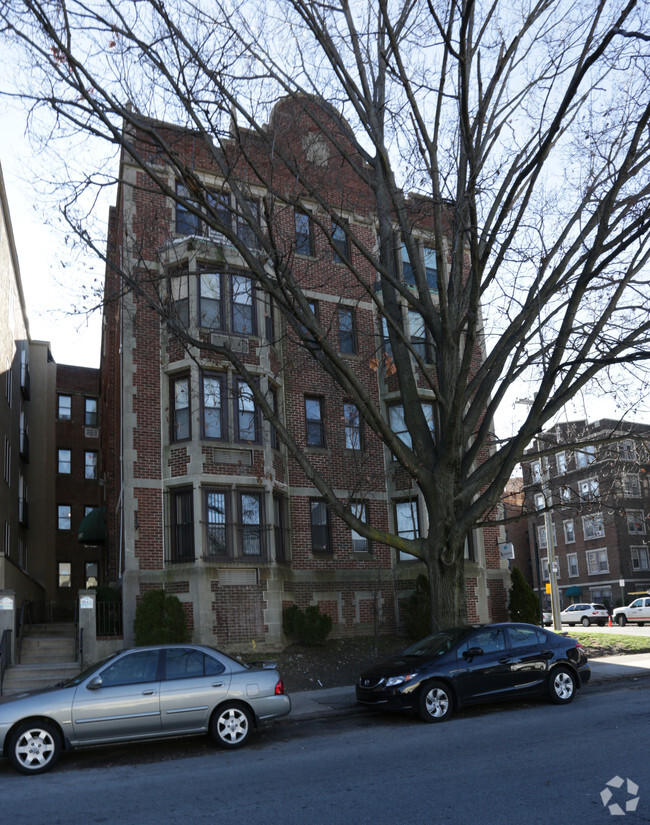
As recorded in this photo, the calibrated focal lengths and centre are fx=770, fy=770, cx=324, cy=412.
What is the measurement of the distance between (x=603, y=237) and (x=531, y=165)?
72.2 inches

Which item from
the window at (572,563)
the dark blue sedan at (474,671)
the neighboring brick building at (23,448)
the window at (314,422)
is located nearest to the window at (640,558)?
the window at (572,563)

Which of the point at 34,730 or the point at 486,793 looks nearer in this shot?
the point at 486,793

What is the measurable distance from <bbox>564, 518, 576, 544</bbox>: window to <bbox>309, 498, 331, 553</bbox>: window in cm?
3890

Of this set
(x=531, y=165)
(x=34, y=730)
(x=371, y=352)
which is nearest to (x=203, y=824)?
(x=34, y=730)

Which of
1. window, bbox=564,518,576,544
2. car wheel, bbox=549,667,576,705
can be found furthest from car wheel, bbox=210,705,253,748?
window, bbox=564,518,576,544

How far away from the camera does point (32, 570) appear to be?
94.7 feet

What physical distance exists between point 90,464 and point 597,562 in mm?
35905

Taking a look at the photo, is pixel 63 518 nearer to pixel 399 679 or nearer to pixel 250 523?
pixel 250 523

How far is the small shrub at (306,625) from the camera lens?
734 inches

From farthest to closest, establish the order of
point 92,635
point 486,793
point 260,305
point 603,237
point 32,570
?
point 32,570
point 260,305
point 92,635
point 603,237
point 486,793

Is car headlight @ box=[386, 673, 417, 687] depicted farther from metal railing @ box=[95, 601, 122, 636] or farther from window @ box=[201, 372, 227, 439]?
window @ box=[201, 372, 227, 439]

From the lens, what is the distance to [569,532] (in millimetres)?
57000

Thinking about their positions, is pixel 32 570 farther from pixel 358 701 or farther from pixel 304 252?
pixel 358 701

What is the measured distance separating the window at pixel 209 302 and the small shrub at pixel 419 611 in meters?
8.61
